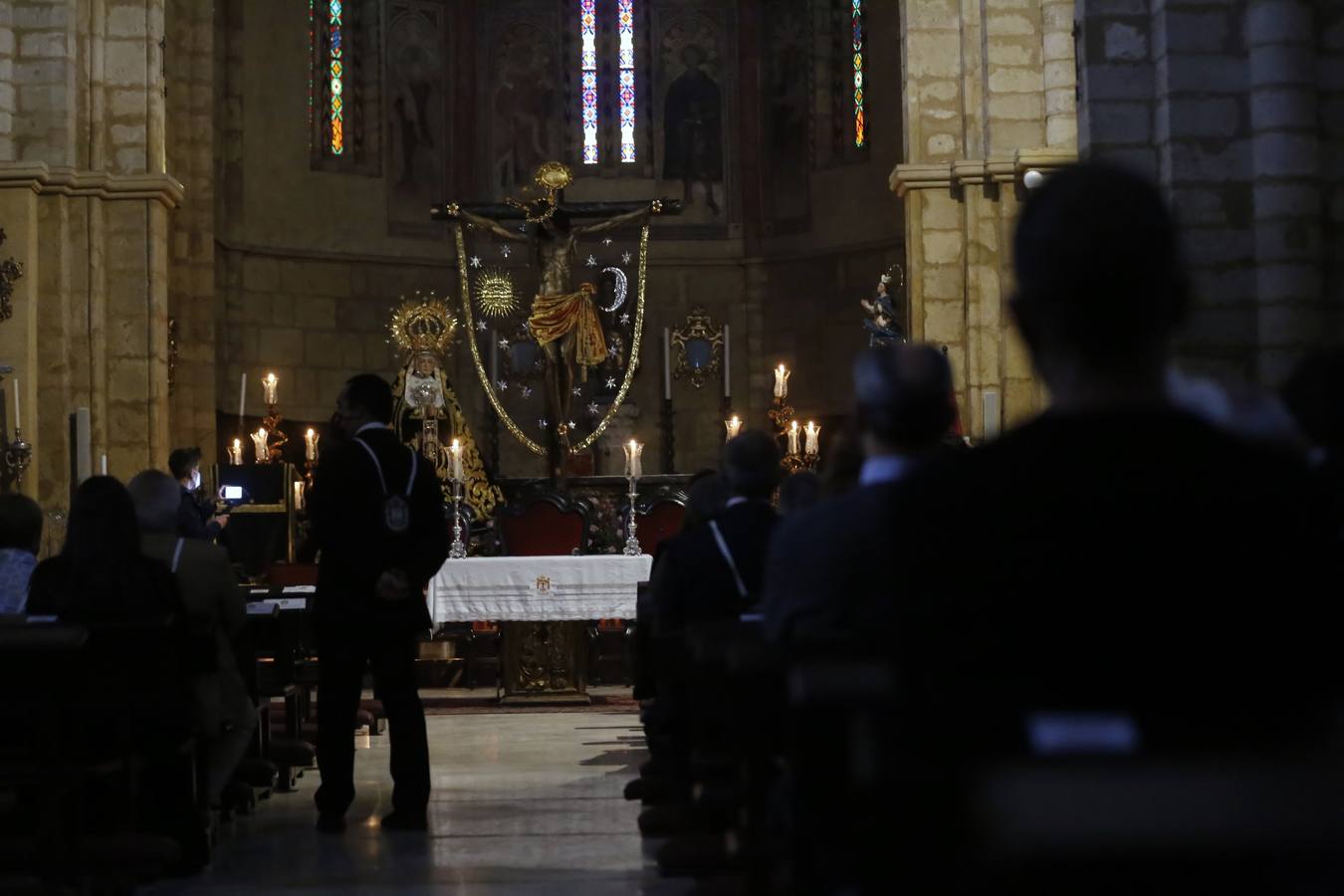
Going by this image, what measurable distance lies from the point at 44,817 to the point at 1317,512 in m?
3.90

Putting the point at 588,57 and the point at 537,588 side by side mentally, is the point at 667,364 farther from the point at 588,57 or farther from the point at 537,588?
the point at 537,588

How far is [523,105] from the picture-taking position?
2214cm

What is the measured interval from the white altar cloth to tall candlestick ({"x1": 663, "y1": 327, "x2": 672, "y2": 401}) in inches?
278

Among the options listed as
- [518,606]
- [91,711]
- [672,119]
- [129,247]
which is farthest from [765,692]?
[672,119]

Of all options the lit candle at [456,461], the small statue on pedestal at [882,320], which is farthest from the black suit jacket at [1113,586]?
the small statue on pedestal at [882,320]

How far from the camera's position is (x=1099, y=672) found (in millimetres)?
1690

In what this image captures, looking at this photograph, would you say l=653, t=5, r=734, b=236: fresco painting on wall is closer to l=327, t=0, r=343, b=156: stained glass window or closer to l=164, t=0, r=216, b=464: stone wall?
l=327, t=0, r=343, b=156: stained glass window

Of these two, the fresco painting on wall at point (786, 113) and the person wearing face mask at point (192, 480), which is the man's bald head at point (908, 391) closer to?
the person wearing face mask at point (192, 480)

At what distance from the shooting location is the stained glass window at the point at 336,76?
2095 cm

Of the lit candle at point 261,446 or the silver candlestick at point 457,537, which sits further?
the lit candle at point 261,446

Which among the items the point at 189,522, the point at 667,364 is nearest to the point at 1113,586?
the point at 189,522

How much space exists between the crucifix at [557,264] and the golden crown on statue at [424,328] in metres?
1.33

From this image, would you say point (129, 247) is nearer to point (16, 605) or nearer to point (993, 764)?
point (16, 605)

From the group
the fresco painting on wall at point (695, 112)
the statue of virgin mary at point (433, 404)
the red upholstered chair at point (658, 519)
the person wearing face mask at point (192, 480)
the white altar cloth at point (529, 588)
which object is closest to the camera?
the person wearing face mask at point (192, 480)
